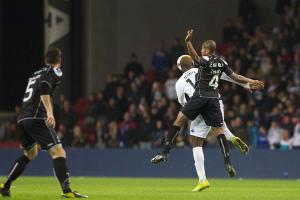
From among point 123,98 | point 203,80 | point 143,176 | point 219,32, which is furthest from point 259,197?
point 219,32

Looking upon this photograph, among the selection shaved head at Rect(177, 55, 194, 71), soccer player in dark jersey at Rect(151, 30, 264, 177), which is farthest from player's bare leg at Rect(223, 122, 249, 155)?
shaved head at Rect(177, 55, 194, 71)

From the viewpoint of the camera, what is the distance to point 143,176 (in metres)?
25.8

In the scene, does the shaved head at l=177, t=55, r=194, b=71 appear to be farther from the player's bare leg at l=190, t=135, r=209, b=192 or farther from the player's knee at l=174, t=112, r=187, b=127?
the player's bare leg at l=190, t=135, r=209, b=192

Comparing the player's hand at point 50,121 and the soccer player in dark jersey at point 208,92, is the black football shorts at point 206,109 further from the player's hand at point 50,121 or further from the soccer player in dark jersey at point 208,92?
the player's hand at point 50,121

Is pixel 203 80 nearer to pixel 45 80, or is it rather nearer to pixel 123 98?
pixel 45 80

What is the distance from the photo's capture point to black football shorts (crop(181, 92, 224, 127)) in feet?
53.8

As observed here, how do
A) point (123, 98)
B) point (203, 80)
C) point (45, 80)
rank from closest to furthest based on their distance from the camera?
point (45, 80) → point (203, 80) → point (123, 98)

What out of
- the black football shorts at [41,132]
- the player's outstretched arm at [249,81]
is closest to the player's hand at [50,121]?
the black football shorts at [41,132]

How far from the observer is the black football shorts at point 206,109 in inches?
646

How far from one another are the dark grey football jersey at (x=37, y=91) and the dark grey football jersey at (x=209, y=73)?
3126 mm

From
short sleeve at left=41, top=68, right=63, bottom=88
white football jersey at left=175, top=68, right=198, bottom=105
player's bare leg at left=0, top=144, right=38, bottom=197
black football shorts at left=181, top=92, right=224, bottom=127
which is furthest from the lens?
white football jersey at left=175, top=68, right=198, bottom=105

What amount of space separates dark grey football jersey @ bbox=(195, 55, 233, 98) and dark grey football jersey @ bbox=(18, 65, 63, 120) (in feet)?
10.3

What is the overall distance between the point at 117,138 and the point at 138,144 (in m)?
0.67

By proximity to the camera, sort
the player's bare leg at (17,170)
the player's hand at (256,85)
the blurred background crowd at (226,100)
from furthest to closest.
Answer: the blurred background crowd at (226,100) → the player's hand at (256,85) → the player's bare leg at (17,170)
